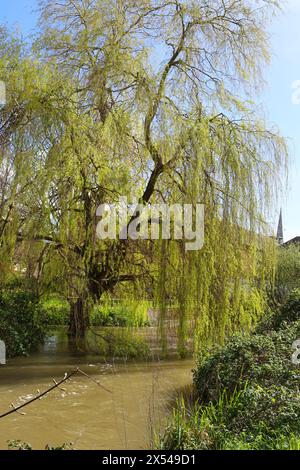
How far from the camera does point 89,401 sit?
293 inches

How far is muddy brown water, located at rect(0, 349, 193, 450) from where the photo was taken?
577cm

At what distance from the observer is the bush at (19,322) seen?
402 inches

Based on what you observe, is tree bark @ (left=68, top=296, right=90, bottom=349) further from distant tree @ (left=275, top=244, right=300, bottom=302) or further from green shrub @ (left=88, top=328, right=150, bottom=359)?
distant tree @ (left=275, top=244, right=300, bottom=302)

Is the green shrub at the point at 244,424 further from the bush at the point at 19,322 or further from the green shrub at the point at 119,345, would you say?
the bush at the point at 19,322

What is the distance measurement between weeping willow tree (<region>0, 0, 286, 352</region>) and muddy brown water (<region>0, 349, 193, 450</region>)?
1.18 metres

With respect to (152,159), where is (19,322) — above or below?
below

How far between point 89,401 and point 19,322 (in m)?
3.85

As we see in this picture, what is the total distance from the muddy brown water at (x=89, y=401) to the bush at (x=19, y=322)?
305 mm

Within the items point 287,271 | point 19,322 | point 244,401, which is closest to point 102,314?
point 19,322

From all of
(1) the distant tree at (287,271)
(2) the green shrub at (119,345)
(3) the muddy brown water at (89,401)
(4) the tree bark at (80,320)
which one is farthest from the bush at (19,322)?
(1) the distant tree at (287,271)

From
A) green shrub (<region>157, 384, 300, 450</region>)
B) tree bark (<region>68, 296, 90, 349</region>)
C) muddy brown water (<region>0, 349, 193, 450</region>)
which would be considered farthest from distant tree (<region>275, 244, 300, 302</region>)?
green shrub (<region>157, 384, 300, 450</region>)

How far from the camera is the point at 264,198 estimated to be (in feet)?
32.7

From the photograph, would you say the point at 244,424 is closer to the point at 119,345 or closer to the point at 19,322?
the point at 119,345

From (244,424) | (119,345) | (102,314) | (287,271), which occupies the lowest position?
(244,424)
